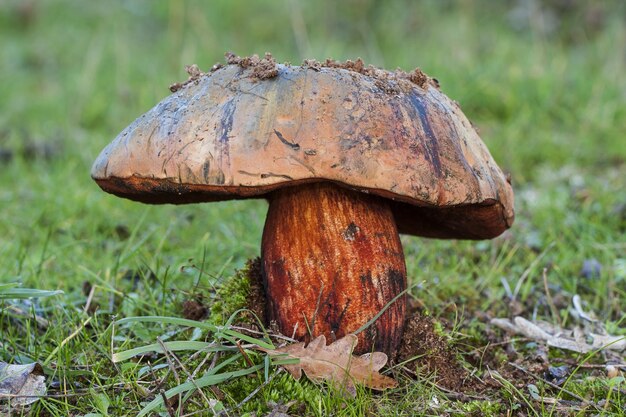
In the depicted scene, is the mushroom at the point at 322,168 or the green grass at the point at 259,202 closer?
the mushroom at the point at 322,168

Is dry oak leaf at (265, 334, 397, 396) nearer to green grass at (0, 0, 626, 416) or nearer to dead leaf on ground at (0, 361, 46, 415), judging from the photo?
green grass at (0, 0, 626, 416)

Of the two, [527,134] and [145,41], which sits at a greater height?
[145,41]

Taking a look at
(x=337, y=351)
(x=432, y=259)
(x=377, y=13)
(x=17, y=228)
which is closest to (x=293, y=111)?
(x=337, y=351)

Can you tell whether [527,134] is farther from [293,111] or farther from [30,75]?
[30,75]

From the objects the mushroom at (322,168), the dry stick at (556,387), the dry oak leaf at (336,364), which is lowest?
the dry stick at (556,387)

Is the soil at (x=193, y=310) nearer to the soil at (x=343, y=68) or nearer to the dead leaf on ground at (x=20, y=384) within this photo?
the dead leaf on ground at (x=20, y=384)

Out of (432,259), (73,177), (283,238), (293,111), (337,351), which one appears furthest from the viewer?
(73,177)

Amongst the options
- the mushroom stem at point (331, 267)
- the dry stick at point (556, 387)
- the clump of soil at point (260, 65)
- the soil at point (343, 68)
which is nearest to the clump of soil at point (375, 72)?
the soil at point (343, 68)
